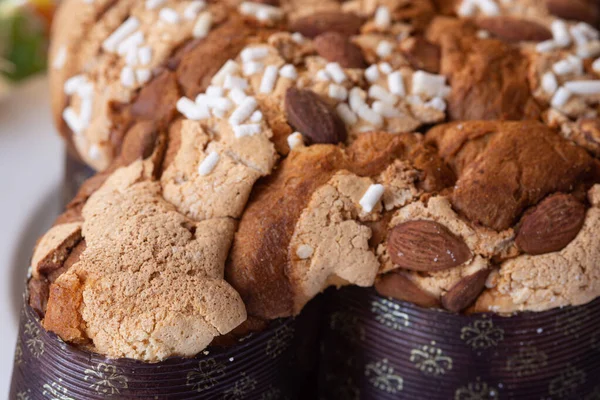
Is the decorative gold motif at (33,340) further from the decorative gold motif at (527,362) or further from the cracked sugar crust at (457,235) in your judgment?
the decorative gold motif at (527,362)

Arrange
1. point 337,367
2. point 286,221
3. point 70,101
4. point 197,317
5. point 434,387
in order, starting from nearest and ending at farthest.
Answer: point 197,317
point 286,221
point 434,387
point 337,367
point 70,101

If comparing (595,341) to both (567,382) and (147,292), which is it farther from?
(147,292)

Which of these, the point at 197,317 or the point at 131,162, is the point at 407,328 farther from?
the point at 131,162

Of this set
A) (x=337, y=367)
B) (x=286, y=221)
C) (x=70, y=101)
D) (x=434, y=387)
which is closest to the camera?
(x=286, y=221)

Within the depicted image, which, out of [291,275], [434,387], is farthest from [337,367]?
[291,275]

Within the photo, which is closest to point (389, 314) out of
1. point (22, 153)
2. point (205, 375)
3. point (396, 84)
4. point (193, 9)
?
point (205, 375)

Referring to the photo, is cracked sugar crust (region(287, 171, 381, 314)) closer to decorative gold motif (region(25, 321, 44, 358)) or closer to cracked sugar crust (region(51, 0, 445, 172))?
cracked sugar crust (region(51, 0, 445, 172))

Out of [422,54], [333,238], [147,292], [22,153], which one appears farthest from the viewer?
[22,153]
